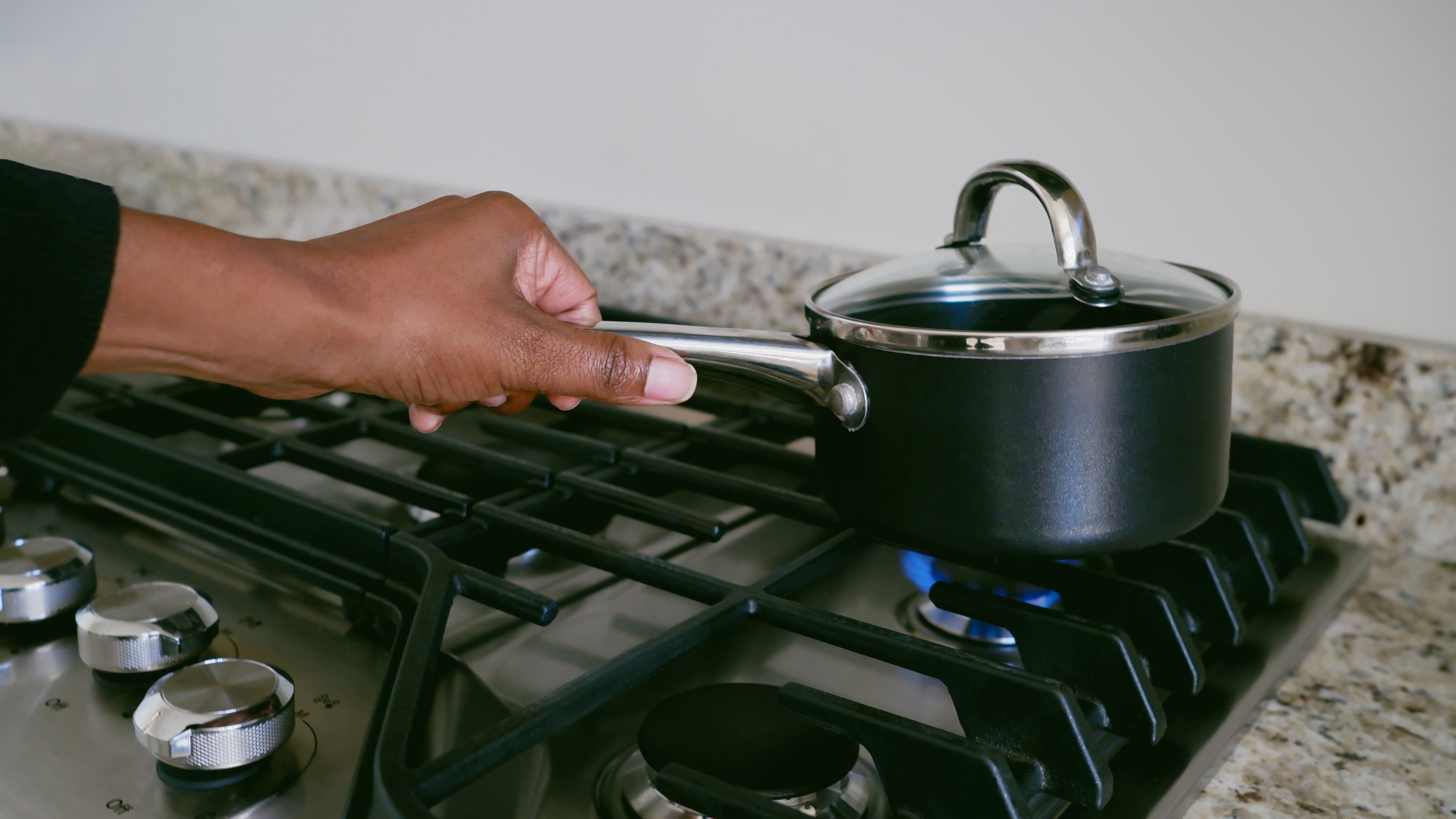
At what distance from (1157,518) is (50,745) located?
0.47 meters

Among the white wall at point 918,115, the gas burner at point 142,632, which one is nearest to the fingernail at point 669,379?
the gas burner at point 142,632

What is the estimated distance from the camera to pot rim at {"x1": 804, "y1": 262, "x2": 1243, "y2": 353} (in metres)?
0.45

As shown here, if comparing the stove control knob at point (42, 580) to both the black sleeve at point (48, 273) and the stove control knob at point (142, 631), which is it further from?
the black sleeve at point (48, 273)

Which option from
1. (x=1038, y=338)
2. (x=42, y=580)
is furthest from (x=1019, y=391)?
(x=42, y=580)

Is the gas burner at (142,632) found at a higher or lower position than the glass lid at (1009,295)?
lower

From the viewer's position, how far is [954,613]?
53cm

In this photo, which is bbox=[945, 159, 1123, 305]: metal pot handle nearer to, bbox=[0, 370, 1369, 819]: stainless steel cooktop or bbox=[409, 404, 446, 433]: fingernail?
bbox=[0, 370, 1369, 819]: stainless steel cooktop

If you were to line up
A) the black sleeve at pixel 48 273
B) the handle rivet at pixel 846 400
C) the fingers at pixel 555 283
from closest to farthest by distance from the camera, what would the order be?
the black sleeve at pixel 48 273, the handle rivet at pixel 846 400, the fingers at pixel 555 283

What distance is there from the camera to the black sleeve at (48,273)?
0.38 metres

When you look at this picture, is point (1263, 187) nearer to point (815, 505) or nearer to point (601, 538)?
point (815, 505)

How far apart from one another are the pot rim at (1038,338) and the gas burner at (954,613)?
0.12 m

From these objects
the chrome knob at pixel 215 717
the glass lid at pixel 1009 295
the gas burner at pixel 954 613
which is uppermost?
the glass lid at pixel 1009 295

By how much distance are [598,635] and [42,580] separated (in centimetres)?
26

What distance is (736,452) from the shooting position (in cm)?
71
